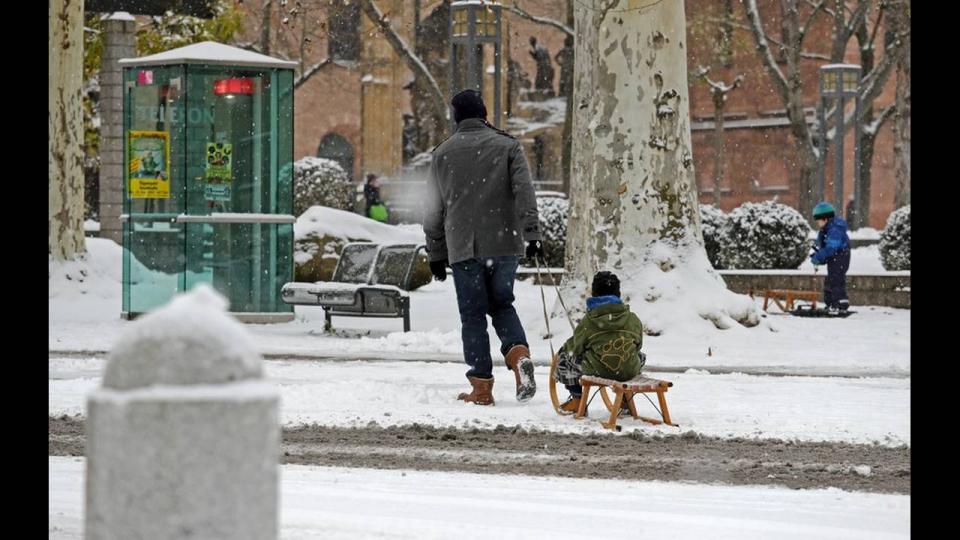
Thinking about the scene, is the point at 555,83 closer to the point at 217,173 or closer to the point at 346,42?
the point at 346,42

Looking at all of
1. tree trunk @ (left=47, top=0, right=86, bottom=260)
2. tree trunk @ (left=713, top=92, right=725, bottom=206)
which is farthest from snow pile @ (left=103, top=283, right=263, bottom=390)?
tree trunk @ (left=713, top=92, right=725, bottom=206)

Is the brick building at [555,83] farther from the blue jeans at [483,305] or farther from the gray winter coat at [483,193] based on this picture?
the blue jeans at [483,305]

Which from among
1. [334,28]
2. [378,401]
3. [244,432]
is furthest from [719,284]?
[334,28]

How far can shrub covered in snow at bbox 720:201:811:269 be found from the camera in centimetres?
2277

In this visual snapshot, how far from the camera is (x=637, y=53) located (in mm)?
16016

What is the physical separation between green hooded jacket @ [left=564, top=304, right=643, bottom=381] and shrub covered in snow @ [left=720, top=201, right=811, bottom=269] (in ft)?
44.8

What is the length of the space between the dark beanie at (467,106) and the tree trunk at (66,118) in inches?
471

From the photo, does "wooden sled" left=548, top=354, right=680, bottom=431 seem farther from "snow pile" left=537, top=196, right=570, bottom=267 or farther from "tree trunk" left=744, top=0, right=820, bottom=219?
"tree trunk" left=744, top=0, right=820, bottom=219

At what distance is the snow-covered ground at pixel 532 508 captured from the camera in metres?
5.84

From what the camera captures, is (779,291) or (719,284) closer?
(719,284)

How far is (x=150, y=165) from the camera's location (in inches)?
690

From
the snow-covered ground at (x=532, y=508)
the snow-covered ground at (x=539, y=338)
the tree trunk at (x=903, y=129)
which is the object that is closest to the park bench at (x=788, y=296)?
the snow-covered ground at (x=539, y=338)
